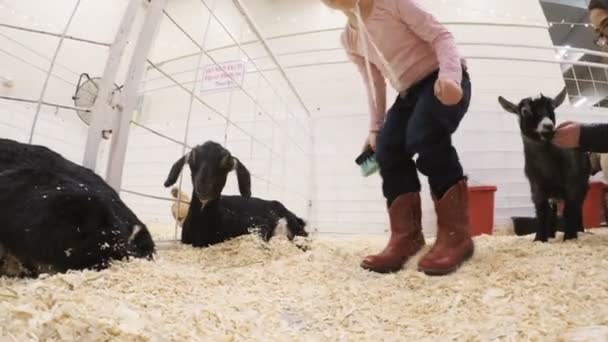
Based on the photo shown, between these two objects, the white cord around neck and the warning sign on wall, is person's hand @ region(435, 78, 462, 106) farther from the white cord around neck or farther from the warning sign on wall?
the warning sign on wall

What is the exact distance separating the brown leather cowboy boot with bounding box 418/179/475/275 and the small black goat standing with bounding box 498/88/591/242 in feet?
2.34

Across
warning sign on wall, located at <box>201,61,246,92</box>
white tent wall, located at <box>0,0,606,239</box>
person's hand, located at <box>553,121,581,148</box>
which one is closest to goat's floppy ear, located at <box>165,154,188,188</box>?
warning sign on wall, located at <box>201,61,246,92</box>

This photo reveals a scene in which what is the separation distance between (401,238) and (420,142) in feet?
1.14

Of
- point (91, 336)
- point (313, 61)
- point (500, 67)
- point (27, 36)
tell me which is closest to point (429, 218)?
point (500, 67)

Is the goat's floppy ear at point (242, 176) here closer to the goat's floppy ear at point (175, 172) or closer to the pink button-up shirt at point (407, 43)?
the goat's floppy ear at point (175, 172)

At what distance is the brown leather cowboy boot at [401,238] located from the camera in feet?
3.97

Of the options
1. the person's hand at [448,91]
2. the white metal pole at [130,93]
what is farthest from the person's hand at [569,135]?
the white metal pole at [130,93]

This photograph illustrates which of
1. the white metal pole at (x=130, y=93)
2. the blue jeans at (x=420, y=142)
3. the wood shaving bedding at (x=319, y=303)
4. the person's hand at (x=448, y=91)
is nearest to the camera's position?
the wood shaving bedding at (x=319, y=303)

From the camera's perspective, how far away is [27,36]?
128 inches

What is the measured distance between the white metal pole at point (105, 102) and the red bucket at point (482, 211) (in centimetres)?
253

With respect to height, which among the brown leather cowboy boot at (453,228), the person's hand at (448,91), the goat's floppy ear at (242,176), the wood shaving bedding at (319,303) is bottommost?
the wood shaving bedding at (319,303)

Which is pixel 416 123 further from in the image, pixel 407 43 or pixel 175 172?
pixel 175 172

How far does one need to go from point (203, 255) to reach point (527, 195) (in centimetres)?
314

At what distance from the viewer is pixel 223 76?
2.25m
